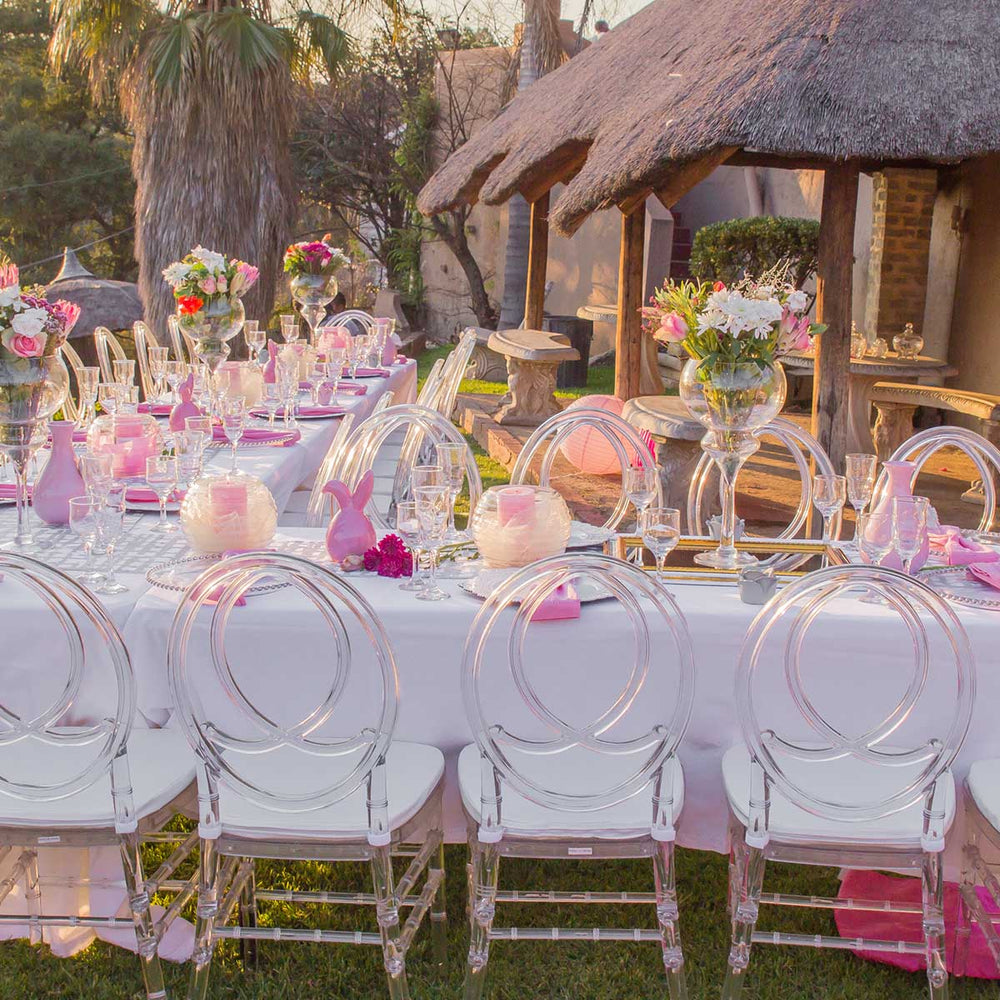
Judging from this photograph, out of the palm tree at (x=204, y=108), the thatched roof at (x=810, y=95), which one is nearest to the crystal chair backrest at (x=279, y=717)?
the thatched roof at (x=810, y=95)

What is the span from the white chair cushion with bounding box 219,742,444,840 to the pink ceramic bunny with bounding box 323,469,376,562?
0.61 m

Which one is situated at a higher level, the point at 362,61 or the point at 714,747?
the point at 362,61

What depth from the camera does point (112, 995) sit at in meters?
2.76

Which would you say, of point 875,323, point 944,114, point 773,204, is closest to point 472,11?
point 773,204

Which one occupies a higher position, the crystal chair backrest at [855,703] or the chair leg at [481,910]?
the crystal chair backrest at [855,703]

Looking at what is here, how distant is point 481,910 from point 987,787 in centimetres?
109

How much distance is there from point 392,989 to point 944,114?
5.23 m

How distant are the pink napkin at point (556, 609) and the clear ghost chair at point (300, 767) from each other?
1.23 feet

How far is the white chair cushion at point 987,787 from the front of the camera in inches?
99.1

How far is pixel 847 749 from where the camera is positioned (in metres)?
2.45

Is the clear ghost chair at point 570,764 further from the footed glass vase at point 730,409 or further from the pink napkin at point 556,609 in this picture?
the footed glass vase at point 730,409

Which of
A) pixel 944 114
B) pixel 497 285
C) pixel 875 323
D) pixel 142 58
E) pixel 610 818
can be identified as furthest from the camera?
pixel 497 285

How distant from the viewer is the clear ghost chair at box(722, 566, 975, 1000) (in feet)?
7.59

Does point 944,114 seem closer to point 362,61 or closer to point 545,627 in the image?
point 545,627
